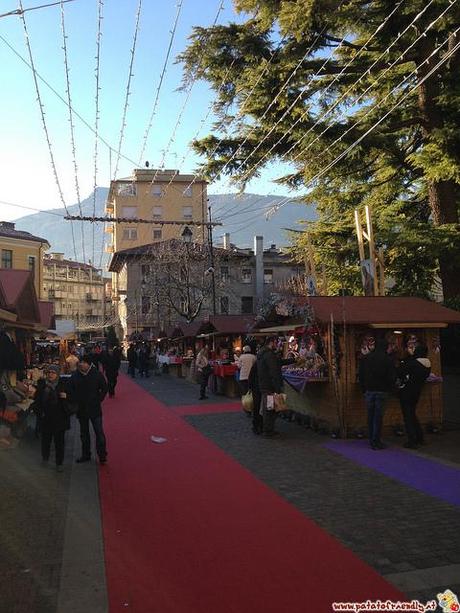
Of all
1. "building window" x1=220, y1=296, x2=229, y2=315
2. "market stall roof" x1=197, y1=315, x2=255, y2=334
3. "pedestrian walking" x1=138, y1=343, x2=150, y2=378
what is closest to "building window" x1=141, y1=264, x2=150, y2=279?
"building window" x1=220, y1=296, x2=229, y2=315

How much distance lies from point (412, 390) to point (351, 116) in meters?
10.2

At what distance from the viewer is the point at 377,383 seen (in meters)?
9.32

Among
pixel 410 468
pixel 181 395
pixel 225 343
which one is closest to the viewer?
pixel 410 468

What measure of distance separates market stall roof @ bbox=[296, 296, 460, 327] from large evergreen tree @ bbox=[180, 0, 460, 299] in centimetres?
465

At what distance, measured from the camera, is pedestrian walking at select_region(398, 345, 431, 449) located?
30.9ft

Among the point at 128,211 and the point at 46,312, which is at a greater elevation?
the point at 128,211

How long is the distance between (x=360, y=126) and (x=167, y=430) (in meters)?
9.44

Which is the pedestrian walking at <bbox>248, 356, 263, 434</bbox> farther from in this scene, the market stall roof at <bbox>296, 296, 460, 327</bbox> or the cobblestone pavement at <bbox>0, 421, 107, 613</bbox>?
the cobblestone pavement at <bbox>0, 421, 107, 613</bbox>

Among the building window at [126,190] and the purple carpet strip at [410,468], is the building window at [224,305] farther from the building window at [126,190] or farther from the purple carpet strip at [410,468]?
the purple carpet strip at [410,468]

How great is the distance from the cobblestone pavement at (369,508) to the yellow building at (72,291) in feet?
368

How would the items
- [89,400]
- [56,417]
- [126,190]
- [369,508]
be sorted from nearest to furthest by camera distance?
1. [369,508]
2. [56,417]
3. [89,400]
4. [126,190]

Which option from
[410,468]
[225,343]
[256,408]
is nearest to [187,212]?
[225,343]

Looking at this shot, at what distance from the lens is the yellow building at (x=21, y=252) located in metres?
55.4

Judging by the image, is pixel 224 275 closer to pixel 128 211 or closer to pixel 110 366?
pixel 110 366
